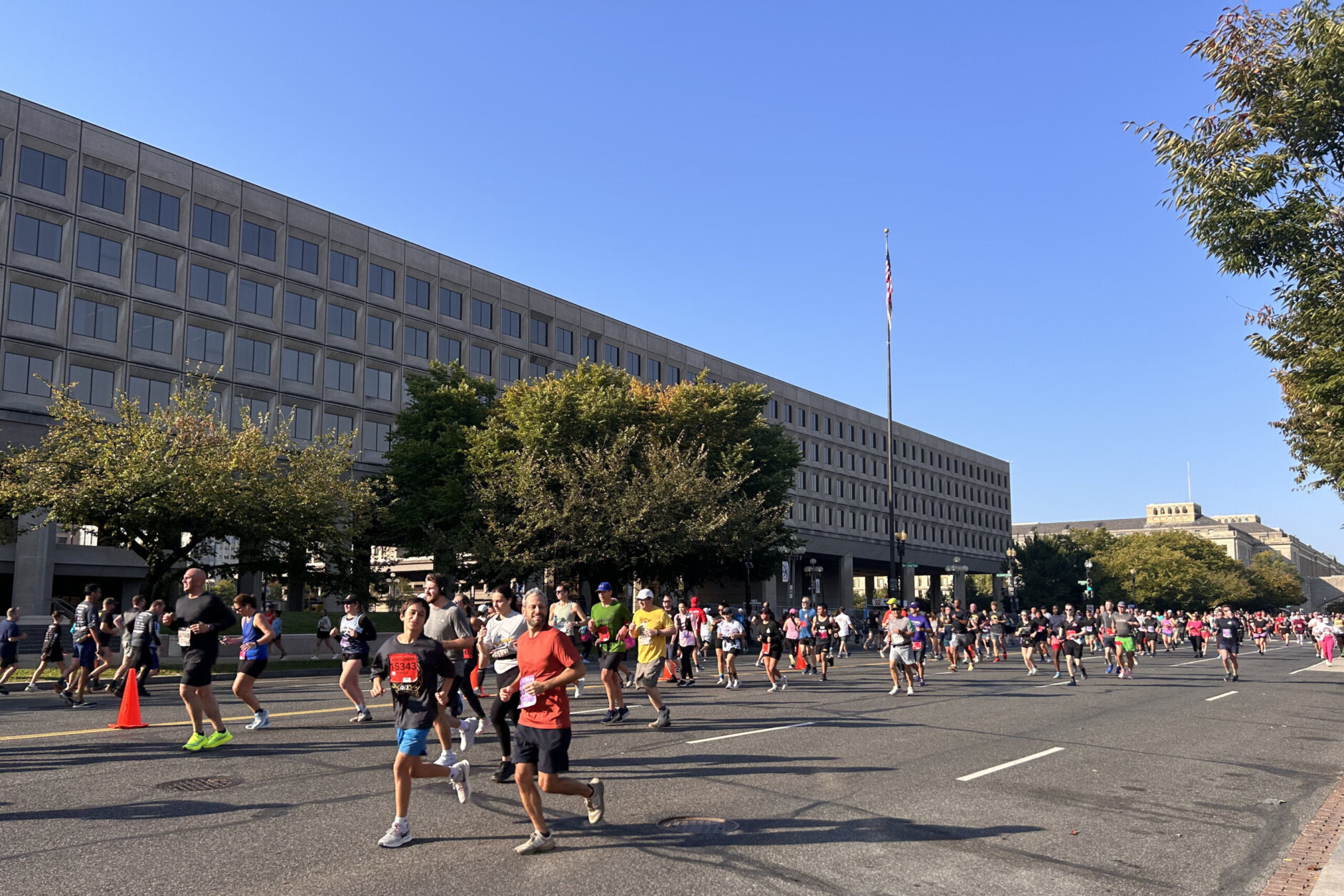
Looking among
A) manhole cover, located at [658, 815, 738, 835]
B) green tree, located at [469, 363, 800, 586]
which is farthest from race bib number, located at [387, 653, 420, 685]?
green tree, located at [469, 363, 800, 586]

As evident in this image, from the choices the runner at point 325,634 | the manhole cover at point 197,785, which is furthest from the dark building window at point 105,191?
the manhole cover at point 197,785

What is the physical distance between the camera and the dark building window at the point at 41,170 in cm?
3978

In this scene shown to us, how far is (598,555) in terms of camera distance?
35719mm

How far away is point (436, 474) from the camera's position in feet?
137

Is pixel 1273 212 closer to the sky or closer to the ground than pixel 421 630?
closer to the sky

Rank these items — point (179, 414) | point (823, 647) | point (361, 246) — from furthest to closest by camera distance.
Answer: point (361, 246)
point (179, 414)
point (823, 647)

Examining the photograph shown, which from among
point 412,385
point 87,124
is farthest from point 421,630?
point 87,124

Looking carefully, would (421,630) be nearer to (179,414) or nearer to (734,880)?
(734,880)

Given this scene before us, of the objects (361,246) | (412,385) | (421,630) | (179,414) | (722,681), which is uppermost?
(361,246)

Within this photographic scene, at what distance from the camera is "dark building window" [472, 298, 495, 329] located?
57.6 meters

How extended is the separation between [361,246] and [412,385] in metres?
12.2

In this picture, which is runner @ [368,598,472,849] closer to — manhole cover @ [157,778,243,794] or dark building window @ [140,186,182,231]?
manhole cover @ [157,778,243,794]

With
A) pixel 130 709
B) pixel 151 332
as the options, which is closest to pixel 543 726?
pixel 130 709

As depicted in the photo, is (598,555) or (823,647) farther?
(598,555)
